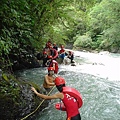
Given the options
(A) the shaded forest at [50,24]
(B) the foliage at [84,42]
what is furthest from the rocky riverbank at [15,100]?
(B) the foliage at [84,42]

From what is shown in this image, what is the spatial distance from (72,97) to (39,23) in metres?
9.03

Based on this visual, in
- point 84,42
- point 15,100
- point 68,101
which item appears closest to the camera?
point 68,101

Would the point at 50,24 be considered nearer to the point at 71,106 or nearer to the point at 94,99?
the point at 94,99

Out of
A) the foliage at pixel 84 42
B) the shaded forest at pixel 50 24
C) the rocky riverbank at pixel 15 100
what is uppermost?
the shaded forest at pixel 50 24

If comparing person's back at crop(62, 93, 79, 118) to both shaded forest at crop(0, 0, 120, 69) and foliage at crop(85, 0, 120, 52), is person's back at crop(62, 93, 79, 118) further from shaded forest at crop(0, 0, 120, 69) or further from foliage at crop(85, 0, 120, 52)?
foliage at crop(85, 0, 120, 52)

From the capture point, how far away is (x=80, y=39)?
34.7m

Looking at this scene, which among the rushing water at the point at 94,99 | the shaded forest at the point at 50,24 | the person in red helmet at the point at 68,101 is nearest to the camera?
the person in red helmet at the point at 68,101

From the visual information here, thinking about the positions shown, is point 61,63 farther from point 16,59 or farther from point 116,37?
point 116,37

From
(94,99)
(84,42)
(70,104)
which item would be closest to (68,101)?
(70,104)

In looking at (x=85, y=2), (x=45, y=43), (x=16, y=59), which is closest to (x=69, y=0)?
(x=85, y=2)

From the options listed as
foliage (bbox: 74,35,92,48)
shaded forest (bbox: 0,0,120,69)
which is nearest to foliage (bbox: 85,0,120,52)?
shaded forest (bbox: 0,0,120,69)

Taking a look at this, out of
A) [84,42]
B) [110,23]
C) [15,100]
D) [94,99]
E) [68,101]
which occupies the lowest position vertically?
[84,42]

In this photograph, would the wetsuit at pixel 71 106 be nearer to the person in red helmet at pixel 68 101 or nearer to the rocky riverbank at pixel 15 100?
the person in red helmet at pixel 68 101

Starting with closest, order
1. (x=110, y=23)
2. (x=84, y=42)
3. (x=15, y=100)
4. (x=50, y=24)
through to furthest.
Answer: (x=15, y=100) → (x=50, y=24) → (x=110, y=23) → (x=84, y=42)
